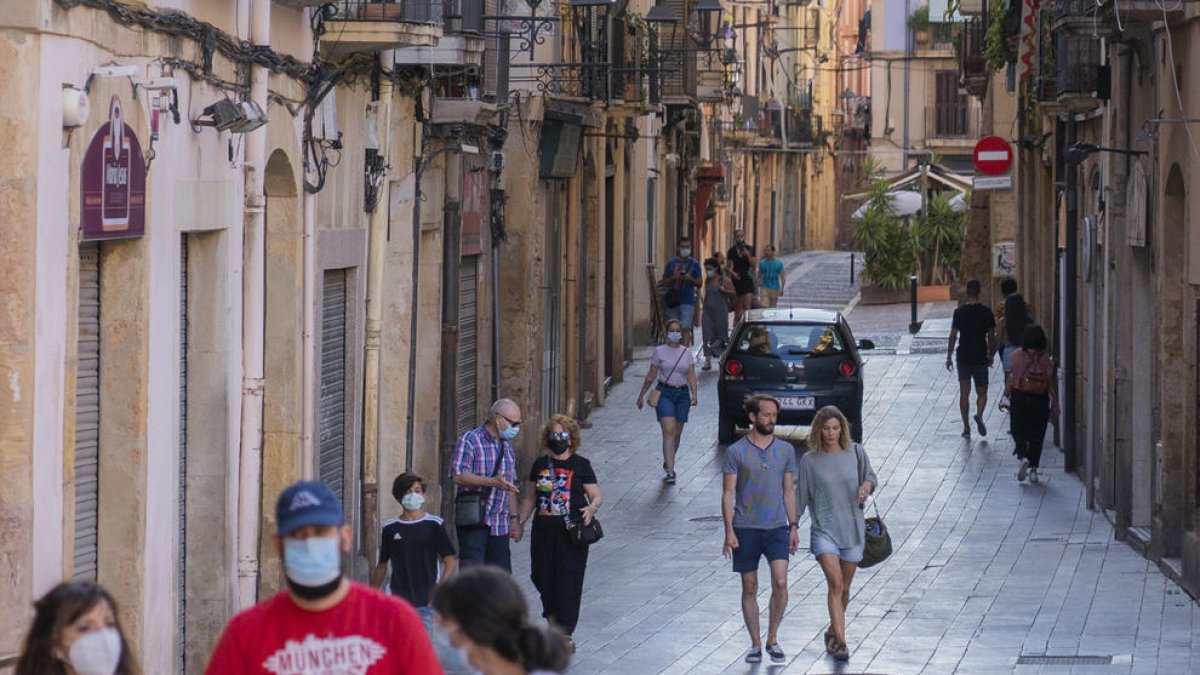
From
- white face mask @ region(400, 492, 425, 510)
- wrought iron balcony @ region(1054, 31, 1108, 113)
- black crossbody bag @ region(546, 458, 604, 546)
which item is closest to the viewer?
white face mask @ region(400, 492, 425, 510)

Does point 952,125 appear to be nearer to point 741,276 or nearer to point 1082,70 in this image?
point 741,276

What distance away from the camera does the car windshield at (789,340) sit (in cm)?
2502

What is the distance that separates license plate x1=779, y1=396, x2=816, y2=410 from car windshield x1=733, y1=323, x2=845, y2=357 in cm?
49

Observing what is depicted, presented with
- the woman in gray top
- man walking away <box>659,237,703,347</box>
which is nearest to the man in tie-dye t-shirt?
the woman in gray top

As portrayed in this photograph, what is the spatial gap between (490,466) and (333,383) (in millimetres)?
2225

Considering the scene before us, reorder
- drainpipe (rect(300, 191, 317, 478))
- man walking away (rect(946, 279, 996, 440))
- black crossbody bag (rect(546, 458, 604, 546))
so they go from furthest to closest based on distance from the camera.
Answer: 1. man walking away (rect(946, 279, 996, 440))
2. drainpipe (rect(300, 191, 317, 478))
3. black crossbody bag (rect(546, 458, 604, 546))

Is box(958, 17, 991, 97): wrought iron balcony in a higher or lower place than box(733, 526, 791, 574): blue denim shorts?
higher

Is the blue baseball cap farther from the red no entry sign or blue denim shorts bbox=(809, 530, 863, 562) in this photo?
the red no entry sign

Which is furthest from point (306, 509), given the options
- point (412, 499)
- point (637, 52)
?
point (637, 52)

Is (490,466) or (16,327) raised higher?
(16,327)

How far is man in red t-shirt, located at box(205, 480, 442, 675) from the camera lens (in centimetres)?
584

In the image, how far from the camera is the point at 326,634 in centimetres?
588

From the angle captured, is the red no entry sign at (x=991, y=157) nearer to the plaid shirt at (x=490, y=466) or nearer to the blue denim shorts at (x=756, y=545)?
the blue denim shorts at (x=756, y=545)

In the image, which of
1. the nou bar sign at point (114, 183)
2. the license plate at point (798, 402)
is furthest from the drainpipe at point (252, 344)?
the license plate at point (798, 402)
